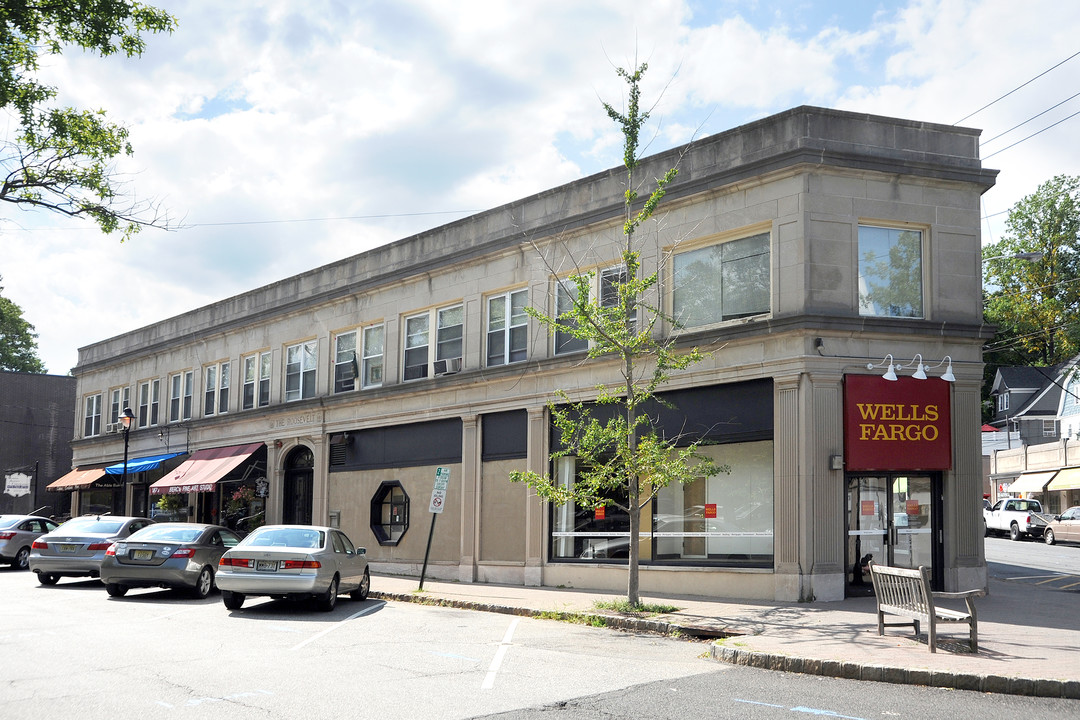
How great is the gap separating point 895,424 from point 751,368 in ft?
8.71

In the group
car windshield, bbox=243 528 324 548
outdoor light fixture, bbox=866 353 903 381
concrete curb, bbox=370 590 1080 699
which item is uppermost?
outdoor light fixture, bbox=866 353 903 381

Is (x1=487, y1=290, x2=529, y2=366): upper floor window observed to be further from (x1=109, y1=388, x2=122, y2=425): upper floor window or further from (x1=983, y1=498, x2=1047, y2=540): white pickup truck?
(x1=983, y1=498, x2=1047, y2=540): white pickup truck

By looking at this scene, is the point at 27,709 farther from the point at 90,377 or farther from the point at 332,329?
the point at 90,377

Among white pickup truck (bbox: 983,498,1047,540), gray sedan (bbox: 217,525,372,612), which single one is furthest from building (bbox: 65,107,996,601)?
white pickup truck (bbox: 983,498,1047,540)

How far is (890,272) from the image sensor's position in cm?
1783

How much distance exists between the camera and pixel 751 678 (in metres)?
10.3

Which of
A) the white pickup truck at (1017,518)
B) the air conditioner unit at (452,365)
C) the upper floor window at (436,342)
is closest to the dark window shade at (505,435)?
the air conditioner unit at (452,365)

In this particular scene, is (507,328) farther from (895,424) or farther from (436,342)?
(895,424)

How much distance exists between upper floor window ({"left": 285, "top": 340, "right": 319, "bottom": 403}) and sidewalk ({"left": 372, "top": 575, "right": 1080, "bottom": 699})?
11.8m

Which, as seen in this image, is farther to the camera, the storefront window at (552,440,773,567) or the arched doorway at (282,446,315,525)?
the arched doorway at (282,446,315,525)

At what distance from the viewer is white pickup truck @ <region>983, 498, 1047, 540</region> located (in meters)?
40.3

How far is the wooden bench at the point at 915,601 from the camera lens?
439 inches

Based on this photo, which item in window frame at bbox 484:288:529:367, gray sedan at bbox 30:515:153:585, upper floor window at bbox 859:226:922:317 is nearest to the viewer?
upper floor window at bbox 859:226:922:317

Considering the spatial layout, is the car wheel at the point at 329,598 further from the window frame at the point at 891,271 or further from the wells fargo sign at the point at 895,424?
the window frame at the point at 891,271
